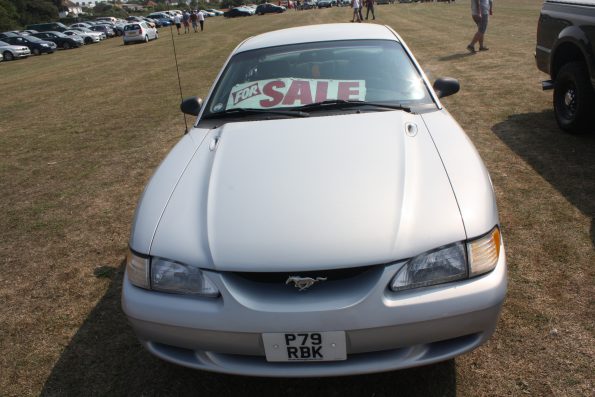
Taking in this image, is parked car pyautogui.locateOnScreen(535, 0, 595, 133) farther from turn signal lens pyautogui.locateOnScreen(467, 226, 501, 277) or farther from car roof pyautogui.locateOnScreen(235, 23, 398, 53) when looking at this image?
turn signal lens pyautogui.locateOnScreen(467, 226, 501, 277)

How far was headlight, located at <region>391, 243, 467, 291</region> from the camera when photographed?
194 centimetres

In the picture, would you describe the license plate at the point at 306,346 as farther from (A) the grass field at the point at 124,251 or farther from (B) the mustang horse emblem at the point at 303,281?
(A) the grass field at the point at 124,251

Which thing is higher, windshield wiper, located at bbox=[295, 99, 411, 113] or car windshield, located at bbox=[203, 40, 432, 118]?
car windshield, located at bbox=[203, 40, 432, 118]

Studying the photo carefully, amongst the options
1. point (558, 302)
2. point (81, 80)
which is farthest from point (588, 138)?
point (81, 80)

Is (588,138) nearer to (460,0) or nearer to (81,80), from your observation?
(81,80)

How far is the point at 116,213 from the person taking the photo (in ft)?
14.9

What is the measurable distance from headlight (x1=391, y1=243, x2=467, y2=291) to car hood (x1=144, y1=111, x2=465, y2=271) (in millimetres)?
40

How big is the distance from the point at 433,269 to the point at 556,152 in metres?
3.62

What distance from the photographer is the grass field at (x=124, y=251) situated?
94.0 inches

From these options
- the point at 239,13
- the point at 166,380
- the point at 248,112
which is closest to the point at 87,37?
the point at 239,13

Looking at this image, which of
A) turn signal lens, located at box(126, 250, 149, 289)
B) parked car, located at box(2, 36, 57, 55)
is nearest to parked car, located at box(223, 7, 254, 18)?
parked car, located at box(2, 36, 57, 55)

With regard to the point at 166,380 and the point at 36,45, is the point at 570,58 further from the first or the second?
the point at 36,45

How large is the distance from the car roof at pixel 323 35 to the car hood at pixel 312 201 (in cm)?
112

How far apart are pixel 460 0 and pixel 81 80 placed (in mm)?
42859
